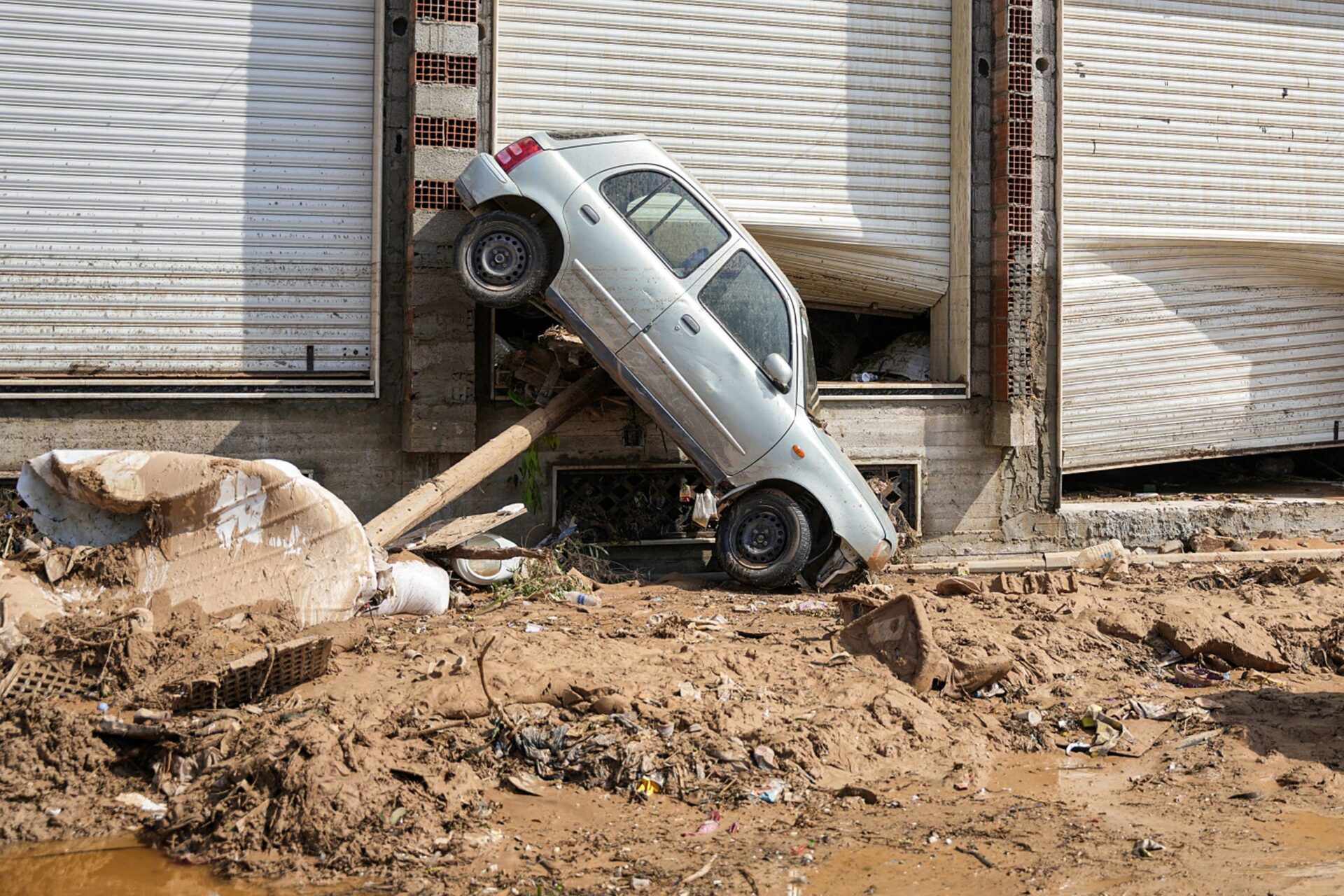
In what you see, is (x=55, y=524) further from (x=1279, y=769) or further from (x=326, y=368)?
(x=1279, y=769)

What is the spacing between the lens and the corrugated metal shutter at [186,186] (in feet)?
28.3

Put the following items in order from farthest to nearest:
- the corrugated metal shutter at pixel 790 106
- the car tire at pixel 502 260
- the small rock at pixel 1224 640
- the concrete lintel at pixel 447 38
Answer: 1. the corrugated metal shutter at pixel 790 106
2. the concrete lintel at pixel 447 38
3. the car tire at pixel 502 260
4. the small rock at pixel 1224 640

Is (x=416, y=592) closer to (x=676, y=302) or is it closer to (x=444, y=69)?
(x=676, y=302)

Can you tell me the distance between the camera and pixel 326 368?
9.00 metres

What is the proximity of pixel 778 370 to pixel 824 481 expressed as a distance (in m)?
0.83

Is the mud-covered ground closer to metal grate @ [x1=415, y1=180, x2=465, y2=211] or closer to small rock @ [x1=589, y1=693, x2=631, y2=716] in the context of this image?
small rock @ [x1=589, y1=693, x2=631, y2=716]

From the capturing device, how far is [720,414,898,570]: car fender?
809 cm

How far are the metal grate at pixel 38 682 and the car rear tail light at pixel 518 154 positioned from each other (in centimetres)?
428

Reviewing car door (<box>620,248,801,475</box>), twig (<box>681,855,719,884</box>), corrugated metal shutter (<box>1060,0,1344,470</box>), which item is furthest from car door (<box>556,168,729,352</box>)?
twig (<box>681,855,719,884</box>)

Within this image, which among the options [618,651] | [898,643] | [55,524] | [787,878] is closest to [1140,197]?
[898,643]

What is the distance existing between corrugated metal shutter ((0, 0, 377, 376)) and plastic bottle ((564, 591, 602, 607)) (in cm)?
255

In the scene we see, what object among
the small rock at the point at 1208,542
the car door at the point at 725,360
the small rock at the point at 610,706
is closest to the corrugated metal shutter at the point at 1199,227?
the small rock at the point at 1208,542

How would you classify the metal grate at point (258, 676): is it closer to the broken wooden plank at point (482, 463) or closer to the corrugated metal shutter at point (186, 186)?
the broken wooden plank at point (482, 463)

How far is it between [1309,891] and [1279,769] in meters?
1.41
